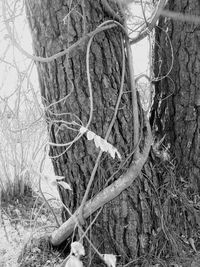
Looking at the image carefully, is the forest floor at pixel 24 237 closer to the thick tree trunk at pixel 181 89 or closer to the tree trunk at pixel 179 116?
the tree trunk at pixel 179 116

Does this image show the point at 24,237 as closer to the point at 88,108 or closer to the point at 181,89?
the point at 88,108

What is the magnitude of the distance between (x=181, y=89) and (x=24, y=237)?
1176mm

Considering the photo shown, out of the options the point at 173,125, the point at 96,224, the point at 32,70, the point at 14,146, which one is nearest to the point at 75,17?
the point at 32,70

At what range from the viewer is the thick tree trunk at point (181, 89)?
5.68ft

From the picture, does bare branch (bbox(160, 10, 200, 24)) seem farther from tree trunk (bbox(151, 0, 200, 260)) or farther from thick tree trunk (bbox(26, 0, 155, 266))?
thick tree trunk (bbox(26, 0, 155, 266))

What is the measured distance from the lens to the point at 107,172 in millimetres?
1543

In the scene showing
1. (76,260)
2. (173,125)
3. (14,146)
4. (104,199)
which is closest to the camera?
(76,260)

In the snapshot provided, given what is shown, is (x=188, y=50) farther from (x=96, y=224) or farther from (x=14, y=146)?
(x=14, y=146)

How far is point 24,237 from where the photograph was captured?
1.92 m

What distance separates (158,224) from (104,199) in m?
0.31

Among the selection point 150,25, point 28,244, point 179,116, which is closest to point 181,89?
point 179,116

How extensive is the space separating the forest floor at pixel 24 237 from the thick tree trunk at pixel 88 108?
0.25m

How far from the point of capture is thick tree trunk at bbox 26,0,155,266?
1438mm

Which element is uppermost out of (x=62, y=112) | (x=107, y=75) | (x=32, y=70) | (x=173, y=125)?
(x=32, y=70)
